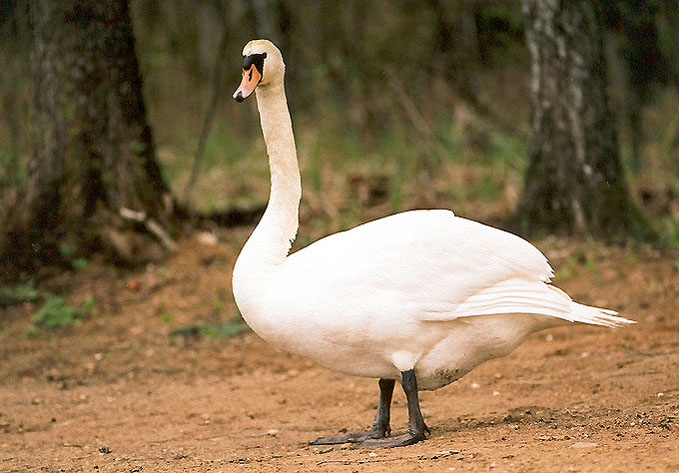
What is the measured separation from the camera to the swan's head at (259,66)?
452cm

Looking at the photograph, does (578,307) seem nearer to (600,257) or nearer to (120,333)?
(600,257)

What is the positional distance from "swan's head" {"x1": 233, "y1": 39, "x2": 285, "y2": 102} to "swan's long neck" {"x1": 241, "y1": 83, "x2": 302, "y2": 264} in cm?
7

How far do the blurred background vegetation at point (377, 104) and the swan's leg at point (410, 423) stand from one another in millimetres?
4434

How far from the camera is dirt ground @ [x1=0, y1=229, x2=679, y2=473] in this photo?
12.9 feet

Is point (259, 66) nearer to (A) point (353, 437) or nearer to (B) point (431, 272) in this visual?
(B) point (431, 272)

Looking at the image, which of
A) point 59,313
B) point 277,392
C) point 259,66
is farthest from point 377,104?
point 259,66

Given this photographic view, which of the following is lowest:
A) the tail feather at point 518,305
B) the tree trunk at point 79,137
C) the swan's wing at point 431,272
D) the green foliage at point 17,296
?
the tail feather at point 518,305

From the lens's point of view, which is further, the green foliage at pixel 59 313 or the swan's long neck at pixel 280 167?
the green foliage at pixel 59 313

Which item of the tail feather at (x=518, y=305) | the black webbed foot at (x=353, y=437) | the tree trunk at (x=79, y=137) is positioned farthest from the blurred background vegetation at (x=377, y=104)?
the black webbed foot at (x=353, y=437)

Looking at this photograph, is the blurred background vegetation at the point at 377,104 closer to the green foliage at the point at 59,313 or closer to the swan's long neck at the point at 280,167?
the green foliage at the point at 59,313

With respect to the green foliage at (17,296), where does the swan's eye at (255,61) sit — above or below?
above

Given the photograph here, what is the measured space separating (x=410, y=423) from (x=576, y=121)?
4.13 meters

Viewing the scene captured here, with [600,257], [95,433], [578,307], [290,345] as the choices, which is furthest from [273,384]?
[600,257]

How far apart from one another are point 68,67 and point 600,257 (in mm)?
4834
